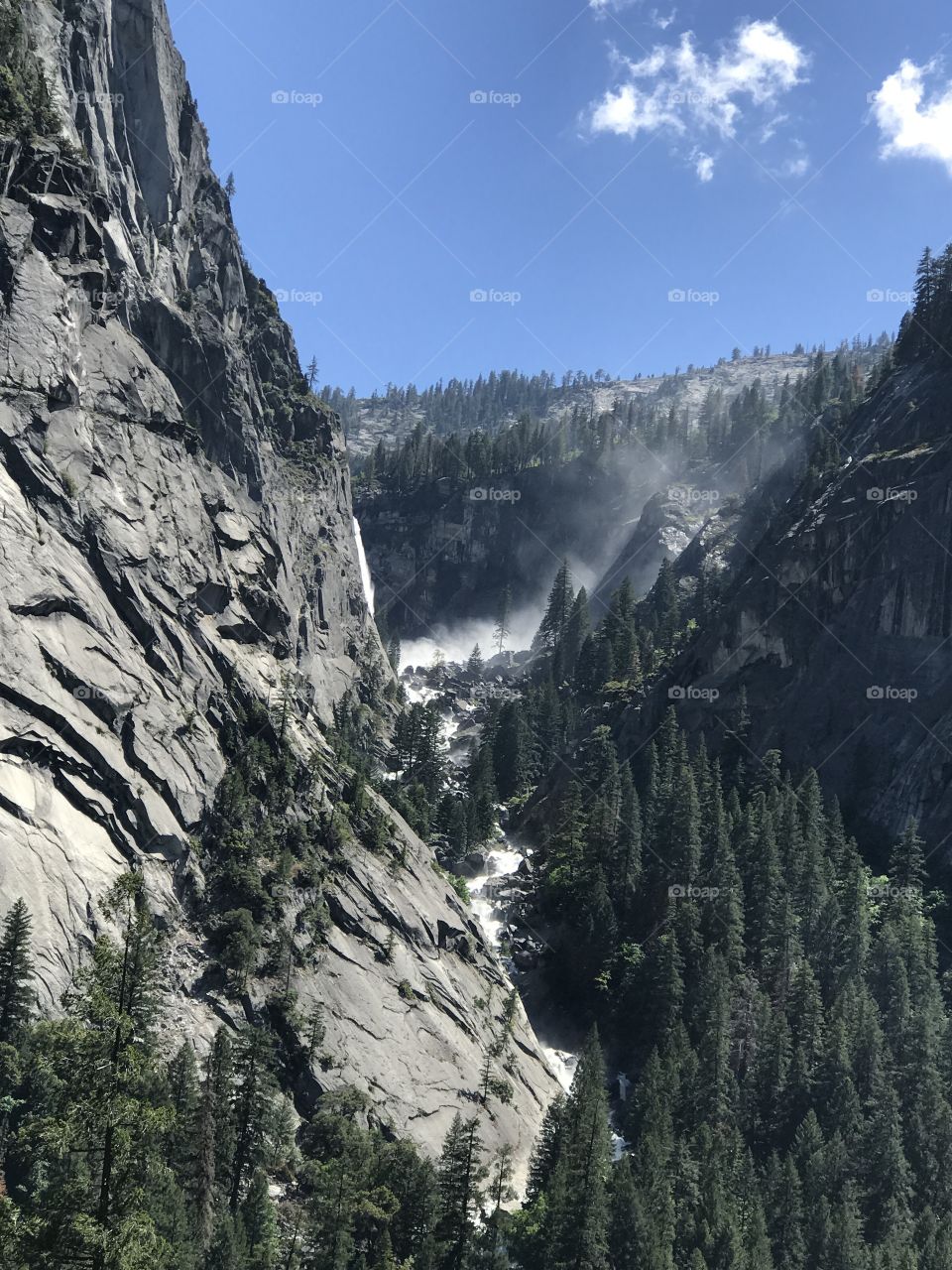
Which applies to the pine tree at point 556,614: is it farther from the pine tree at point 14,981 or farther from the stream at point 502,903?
Answer: the pine tree at point 14,981

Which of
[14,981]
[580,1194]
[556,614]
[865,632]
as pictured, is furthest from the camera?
[556,614]

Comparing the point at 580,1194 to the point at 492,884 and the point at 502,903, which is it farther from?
the point at 492,884

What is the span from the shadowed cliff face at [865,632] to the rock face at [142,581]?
39.6m

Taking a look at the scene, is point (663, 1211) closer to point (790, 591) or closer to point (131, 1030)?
point (131, 1030)

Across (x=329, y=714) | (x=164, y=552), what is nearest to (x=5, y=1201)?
(x=164, y=552)

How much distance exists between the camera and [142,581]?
6856 cm

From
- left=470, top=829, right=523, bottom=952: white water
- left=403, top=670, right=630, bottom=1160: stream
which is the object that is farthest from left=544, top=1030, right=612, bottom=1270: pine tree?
left=470, top=829, right=523, bottom=952: white water

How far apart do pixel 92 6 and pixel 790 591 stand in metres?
82.7

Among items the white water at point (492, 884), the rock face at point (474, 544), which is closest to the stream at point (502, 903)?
the white water at point (492, 884)

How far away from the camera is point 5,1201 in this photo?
2378cm

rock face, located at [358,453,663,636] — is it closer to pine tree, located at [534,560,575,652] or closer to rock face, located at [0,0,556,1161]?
pine tree, located at [534,560,575,652]

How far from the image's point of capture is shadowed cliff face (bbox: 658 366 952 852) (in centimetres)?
9519

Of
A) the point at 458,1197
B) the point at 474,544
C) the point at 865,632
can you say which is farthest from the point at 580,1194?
the point at 474,544

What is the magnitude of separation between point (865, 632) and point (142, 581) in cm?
6848
